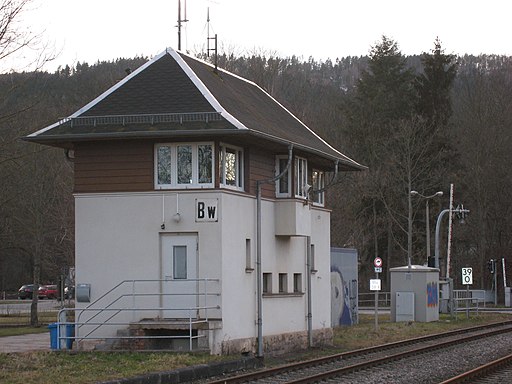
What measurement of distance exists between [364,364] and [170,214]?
5.71m

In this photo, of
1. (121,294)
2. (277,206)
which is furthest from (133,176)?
(277,206)

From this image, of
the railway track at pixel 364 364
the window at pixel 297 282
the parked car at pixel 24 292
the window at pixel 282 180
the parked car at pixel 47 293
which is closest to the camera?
the railway track at pixel 364 364

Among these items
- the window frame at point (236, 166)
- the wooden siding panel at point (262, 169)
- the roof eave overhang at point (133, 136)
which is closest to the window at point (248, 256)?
the wooden siding panel at point (262, 169)

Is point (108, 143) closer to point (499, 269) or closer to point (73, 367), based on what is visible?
point (73, 367)

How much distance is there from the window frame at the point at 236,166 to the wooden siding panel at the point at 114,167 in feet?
5.47

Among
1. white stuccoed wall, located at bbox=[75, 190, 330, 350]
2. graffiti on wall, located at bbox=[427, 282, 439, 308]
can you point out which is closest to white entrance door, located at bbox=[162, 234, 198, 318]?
white stuccoed wall, located at bbox=[75, 190, 330, 350]

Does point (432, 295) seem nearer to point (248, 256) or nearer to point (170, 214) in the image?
point (248, 256)

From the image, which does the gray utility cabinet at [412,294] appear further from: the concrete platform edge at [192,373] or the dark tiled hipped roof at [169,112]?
the concrete platform edge at [192,373]

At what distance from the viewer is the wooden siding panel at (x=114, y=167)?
2398 centimetres

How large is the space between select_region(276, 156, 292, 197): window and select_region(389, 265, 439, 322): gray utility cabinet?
15.3m

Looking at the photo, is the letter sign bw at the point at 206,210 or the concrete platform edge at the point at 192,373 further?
the letter sign bw at the point at 206,210

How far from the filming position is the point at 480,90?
69.2 m

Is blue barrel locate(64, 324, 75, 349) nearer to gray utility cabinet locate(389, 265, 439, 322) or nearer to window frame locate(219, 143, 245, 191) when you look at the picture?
window frame locate(219, 143, 245, 191)

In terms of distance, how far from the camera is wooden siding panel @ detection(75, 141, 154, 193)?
23984 millimetres
